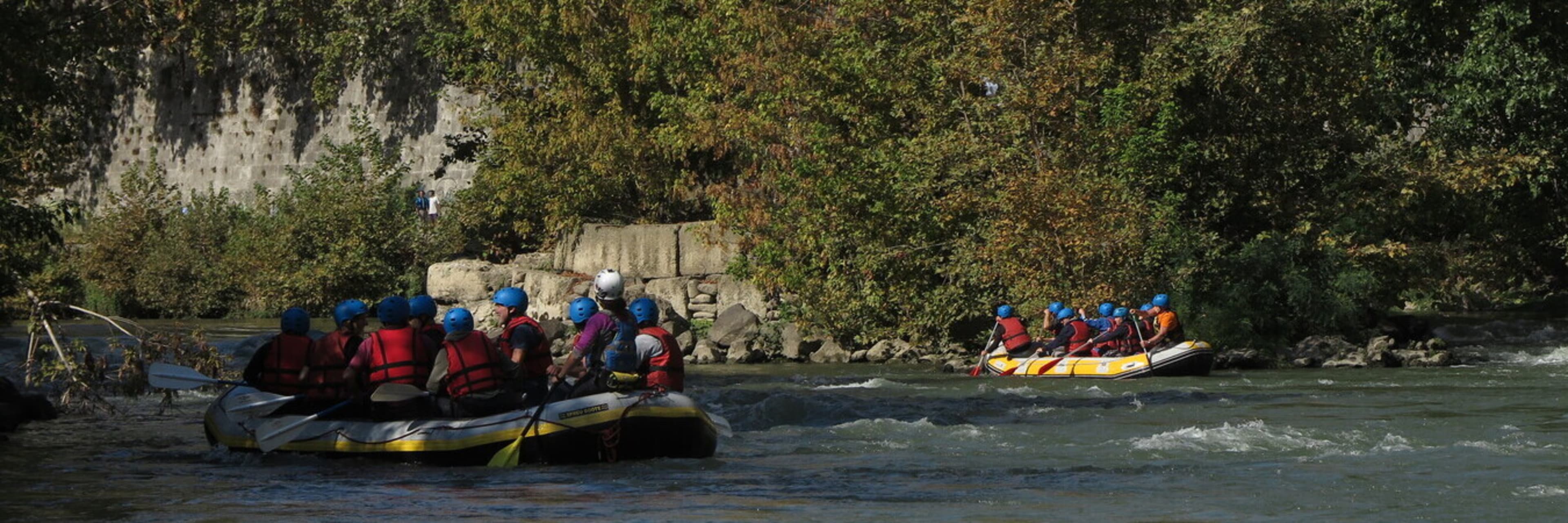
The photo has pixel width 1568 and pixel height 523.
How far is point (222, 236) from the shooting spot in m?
43.0

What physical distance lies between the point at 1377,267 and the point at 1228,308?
99.3 inches

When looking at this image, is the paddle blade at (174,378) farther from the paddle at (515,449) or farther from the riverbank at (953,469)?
the paddle at (515,449)

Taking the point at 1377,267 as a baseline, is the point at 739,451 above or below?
below

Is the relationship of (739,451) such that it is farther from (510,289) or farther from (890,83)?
(890,83)

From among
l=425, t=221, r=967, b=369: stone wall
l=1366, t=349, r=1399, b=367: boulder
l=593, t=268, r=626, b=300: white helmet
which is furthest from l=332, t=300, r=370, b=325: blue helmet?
l=1366, t=349, r=1399, b=367: boulder

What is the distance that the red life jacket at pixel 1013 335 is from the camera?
2414cm

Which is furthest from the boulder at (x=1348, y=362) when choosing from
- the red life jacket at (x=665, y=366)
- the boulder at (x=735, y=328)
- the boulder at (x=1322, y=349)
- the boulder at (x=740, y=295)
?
the red life jacket at (x=665, y=366)

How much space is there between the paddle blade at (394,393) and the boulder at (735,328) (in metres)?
14.7

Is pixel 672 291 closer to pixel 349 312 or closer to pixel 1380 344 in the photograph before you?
pixel 1380 344

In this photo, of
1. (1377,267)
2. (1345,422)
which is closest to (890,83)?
(1377,267)

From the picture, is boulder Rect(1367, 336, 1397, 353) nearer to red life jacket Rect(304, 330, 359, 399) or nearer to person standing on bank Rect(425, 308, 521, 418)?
person standing on bank Rect(425, 308, 521, 418)

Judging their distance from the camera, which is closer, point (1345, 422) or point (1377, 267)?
point (1345, 422)

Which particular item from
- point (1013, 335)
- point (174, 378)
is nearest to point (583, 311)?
point (174, 378)

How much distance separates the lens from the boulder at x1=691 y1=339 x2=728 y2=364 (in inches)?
1087
